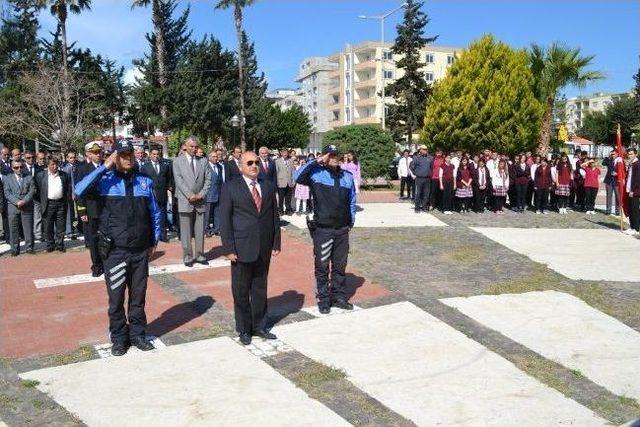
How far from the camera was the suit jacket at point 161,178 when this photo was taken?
36.0ft

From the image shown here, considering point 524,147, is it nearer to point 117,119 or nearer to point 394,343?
point 394,343

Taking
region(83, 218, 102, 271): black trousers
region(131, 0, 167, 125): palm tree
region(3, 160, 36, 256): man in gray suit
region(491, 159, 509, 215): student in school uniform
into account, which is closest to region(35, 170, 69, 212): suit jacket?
region(3, 160, 36, 256): man in gray suit

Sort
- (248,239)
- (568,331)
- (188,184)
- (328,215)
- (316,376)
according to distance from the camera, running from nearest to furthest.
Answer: (316,376), (248,239), (568,331), (328,215), (188,184)

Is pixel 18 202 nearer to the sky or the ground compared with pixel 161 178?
nearer to the ground

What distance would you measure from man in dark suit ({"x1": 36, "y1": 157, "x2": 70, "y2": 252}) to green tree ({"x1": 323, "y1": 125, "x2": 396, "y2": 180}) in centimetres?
1282

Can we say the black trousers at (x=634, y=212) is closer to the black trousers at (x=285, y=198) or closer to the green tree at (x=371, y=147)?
the black trousers at (x=285, y=198)

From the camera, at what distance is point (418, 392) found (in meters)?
4.92

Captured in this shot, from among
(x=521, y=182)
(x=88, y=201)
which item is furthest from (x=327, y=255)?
(x=521, y=182)

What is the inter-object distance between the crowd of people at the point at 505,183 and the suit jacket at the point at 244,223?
33.3ft

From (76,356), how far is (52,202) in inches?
225

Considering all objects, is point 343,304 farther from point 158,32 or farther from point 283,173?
point 158,32

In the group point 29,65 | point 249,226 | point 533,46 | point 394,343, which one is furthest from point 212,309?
point 29,65

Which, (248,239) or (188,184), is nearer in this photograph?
(248,239)

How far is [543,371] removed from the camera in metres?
5.40
